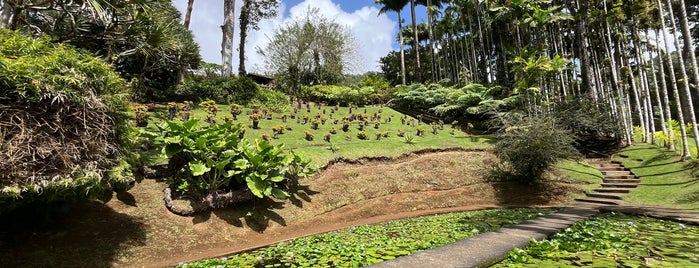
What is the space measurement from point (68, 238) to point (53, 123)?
287 cm

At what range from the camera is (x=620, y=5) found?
17.4 metres

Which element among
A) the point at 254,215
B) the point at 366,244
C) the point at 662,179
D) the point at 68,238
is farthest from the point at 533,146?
the point at 68,238

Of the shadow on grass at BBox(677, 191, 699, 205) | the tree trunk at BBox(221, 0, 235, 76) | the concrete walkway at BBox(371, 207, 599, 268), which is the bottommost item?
the shadow on grass at BBox(677, 191, 699, 205)

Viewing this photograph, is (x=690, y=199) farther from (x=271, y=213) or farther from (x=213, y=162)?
(x=213, y=162)

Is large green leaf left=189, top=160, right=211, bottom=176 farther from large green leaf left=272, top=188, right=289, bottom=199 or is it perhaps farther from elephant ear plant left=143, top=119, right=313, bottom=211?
large green leaf left=272, top=188, right=289, bottom=199

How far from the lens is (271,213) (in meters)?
9.18

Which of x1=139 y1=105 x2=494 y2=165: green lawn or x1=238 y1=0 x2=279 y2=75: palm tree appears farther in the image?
x1=238 y1=0 x2=279 y2=75: palm tree

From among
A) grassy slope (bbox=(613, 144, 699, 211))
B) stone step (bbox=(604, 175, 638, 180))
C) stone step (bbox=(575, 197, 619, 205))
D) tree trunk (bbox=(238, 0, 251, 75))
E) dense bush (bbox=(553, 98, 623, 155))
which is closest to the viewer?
grassy slope (bbox=(613, 144, 699, 211))

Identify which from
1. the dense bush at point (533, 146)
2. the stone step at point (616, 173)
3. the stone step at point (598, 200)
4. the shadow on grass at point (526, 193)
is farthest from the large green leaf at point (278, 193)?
the stone step at point (616, 173)

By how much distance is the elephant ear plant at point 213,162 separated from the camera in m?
8.15

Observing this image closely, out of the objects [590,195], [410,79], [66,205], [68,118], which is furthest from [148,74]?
[410,79]

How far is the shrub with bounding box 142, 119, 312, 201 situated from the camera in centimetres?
815

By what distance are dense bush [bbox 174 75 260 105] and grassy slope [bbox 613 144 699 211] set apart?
17.7 meters

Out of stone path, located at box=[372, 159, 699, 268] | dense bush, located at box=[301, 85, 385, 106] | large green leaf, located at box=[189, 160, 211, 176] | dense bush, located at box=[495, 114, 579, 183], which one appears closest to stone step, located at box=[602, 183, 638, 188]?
dense bush, located at box=[495, 114, 579, 183]
